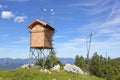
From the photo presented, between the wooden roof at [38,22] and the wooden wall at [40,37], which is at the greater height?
the wooden roof at [38,22]

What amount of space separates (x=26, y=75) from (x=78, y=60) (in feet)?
180

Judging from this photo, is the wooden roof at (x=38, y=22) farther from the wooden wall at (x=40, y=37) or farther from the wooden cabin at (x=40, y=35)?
the wooden wall at (x=40, y=37)

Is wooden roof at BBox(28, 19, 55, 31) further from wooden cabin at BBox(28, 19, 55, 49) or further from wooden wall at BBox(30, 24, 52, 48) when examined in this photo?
wooden wall at BBox(30, 24, 52, 48)

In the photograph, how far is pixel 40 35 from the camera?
4184 cm

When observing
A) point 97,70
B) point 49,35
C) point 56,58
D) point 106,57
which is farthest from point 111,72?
point 49,35

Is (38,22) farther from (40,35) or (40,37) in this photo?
(40,37)

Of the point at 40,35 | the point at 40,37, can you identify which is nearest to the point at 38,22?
the point at 40,35

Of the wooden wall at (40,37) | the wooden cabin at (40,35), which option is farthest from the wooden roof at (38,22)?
the wooden wall at (40,37)

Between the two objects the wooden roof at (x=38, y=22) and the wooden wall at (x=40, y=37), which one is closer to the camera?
the wooden wall at (x=40, y=37)

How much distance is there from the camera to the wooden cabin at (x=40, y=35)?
41719 millimetres

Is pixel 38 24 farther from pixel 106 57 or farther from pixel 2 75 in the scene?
pixel 106 57

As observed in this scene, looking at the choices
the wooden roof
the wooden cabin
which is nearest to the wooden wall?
the wooden cabin

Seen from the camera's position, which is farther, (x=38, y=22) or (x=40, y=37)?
(x=38, y=22)

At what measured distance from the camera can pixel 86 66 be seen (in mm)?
82812
